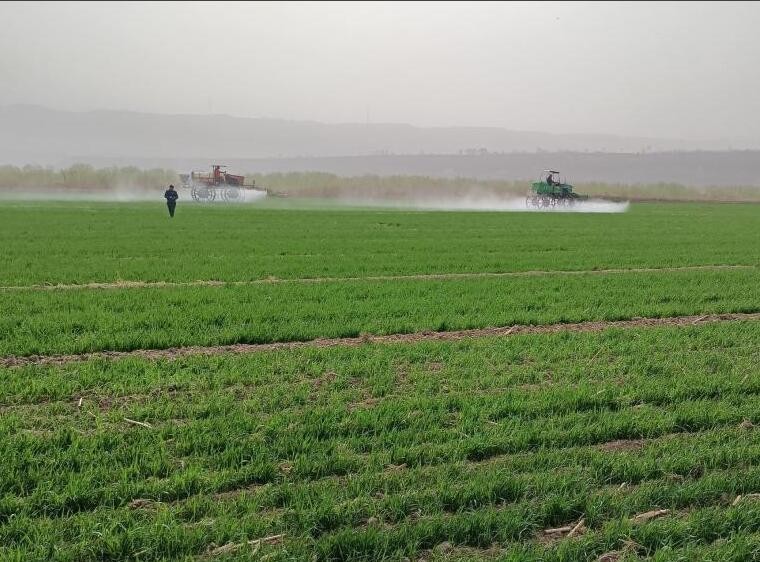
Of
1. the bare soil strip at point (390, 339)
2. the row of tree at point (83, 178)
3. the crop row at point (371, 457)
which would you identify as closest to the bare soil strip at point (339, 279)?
the bare soil strip at point (390, 339)

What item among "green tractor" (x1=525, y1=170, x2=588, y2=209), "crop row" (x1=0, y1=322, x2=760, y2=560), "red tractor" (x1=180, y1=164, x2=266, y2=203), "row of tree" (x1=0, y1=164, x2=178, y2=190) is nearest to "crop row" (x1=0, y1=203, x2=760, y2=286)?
"crop row" (x1=0, y1=322, x2=760, y2=560)

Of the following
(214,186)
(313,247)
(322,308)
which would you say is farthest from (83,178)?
(322,308)

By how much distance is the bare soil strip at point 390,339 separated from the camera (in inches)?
346

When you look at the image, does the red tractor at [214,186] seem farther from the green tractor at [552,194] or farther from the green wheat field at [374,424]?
the green wheat field at [374,424]

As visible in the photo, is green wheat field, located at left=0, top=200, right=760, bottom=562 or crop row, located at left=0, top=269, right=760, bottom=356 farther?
crop row, located at left=0, top=269, right=760, bottom=356

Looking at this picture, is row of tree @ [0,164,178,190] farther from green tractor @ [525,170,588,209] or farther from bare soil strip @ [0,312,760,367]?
bare soil strip @ [0,312,760,367]

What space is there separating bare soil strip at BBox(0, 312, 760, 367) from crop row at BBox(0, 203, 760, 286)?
24.2 feet

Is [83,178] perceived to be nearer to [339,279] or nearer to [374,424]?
[339,279]

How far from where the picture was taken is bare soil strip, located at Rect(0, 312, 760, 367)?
878cm

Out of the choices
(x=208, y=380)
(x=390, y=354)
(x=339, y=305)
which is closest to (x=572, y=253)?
(x=339, y=305)

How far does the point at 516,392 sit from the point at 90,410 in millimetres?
4724

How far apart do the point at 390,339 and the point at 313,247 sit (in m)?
15.1

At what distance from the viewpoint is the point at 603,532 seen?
4.60 metres

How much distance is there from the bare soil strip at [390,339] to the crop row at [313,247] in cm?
738
